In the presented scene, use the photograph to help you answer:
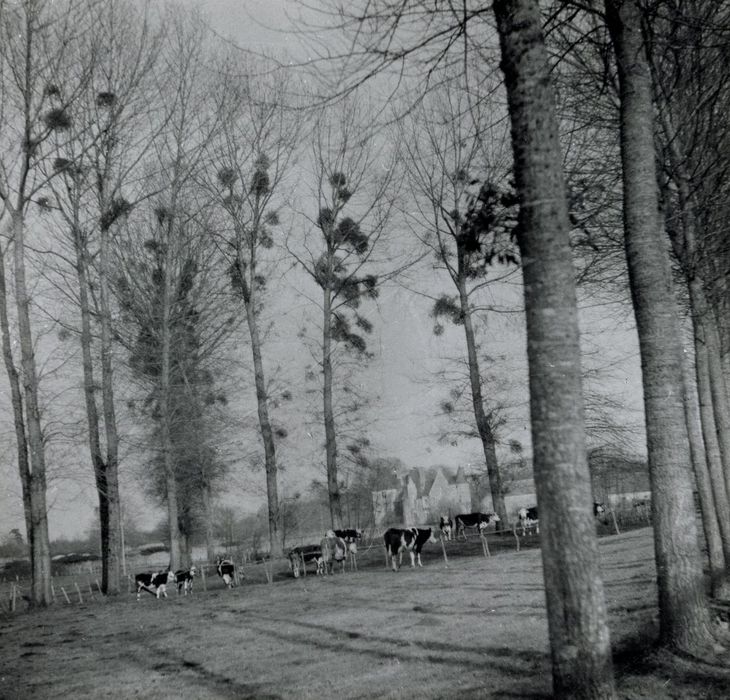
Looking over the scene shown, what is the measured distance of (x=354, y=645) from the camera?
8.36 m

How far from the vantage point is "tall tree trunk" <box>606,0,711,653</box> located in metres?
5.95

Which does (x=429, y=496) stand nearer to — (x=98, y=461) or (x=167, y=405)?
(x=167, y=405)

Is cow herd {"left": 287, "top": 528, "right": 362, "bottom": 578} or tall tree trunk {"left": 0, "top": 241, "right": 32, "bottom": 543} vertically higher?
tall tree trunk {"left": 0, "top": 241, "right": 32, "bottom": 543}

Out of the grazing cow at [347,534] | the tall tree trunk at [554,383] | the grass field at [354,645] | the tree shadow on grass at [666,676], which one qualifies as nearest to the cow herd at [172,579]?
the grazing cow at [347,534]

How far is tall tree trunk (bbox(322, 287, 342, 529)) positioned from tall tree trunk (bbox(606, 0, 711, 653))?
59.5 ft

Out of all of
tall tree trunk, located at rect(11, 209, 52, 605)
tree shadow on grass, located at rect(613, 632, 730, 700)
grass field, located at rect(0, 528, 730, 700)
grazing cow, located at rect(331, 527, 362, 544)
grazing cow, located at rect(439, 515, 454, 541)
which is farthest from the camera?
grazing cow, located at rect(439, 515, 454, 541)

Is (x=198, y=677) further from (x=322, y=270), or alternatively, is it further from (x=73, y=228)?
(x=322, y=270)

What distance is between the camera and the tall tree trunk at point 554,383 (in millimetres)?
4367

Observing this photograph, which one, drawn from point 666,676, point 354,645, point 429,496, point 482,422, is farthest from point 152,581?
point 429,496

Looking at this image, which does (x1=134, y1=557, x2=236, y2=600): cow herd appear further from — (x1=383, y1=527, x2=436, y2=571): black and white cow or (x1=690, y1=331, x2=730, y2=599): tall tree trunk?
(x1=690, y1=331, x2=730, y2=599): tall tree trunk

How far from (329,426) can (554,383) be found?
66.4ft

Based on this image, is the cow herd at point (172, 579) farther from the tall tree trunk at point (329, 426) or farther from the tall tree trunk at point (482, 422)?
the tall tree trunk at point (482, 422)

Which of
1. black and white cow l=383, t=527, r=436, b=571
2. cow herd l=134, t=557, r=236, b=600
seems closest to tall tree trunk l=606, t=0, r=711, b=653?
black and white cow l=383, t=527, r=436, b=571

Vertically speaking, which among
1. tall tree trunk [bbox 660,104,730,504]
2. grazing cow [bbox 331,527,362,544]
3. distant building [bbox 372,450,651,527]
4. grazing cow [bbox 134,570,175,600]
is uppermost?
tall tree trunk [bbox 660,104,730,504]
